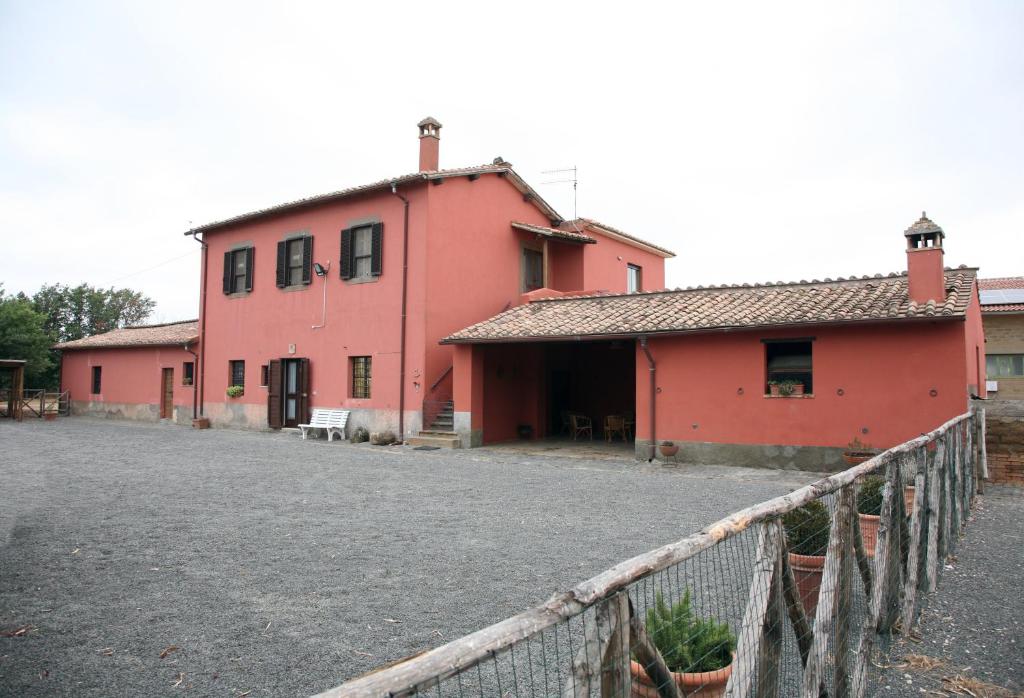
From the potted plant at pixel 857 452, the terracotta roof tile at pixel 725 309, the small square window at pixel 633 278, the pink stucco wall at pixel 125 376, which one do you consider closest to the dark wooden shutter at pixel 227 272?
the pink stucco wall at pixel 125 376

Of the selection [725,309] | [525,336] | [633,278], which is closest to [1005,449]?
[725,309]

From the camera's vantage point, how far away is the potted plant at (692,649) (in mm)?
2436

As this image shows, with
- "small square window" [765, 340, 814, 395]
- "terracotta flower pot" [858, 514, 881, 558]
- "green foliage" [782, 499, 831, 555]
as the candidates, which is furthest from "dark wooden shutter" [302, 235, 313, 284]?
"green foliage" [782, 499, 831, 555]

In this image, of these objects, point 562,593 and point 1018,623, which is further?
point 1018,623

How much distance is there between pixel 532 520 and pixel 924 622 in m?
4.00

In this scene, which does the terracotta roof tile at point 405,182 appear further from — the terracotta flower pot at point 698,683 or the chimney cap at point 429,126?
the terracotta flower pot at point 698,683

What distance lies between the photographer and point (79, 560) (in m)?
5.55

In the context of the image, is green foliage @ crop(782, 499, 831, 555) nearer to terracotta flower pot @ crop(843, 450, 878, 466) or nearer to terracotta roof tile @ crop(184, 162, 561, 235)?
terracotta flower pot @ crop(843, 450, 878, 466)

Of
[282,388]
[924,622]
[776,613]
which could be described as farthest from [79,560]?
[282,388]

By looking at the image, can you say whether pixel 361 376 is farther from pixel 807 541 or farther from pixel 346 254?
pixel 807 541

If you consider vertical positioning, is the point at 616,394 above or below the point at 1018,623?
above

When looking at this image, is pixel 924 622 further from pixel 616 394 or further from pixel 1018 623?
pixel 616 394

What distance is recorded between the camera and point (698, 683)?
7.97 ft

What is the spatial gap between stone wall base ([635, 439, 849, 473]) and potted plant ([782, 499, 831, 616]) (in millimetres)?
7999
